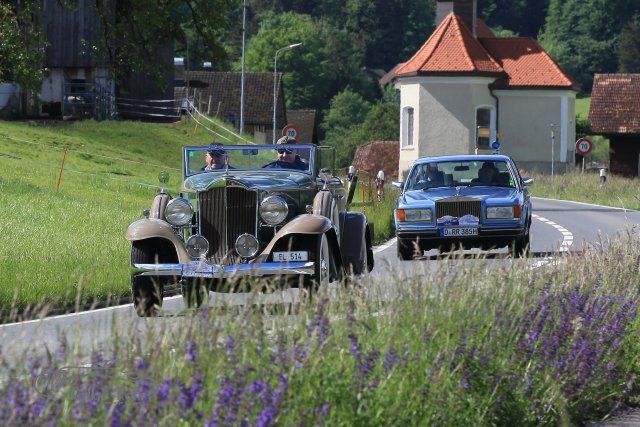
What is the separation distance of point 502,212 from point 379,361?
15555mm

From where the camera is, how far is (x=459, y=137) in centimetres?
8050

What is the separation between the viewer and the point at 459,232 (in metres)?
23.0

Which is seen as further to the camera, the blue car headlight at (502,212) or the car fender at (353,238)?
the blue car headlight at (502,212)

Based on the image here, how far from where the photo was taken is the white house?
80438 millimetres

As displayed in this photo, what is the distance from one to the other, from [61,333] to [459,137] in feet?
244

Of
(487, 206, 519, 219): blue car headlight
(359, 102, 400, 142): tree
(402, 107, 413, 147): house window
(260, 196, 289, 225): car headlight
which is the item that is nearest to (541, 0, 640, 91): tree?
(359, 102, 400, 142): tree

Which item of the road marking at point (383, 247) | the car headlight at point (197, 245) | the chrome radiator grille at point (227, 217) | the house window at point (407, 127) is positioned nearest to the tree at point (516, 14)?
the house window at point (407, 127)

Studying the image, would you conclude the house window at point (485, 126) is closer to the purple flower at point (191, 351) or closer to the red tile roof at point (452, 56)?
the red tile roof at point (452, 56)

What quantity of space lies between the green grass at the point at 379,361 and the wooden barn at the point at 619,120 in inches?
3037

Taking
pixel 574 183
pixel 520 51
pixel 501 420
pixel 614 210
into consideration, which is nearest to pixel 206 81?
pixel 520 51

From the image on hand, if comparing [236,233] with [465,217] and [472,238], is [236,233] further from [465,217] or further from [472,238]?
[472,238]

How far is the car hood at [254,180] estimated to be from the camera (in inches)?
599

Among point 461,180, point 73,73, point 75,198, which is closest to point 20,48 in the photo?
point 461,180

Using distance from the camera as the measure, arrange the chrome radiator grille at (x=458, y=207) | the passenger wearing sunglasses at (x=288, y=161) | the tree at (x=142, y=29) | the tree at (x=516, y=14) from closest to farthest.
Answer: the passenger wearing sunglasses at (x=288, y=161) < the chrome radiator grille at (x=458, y=207) < the tree at (x=142, y=29) < the tree at (x=516, y=14)
